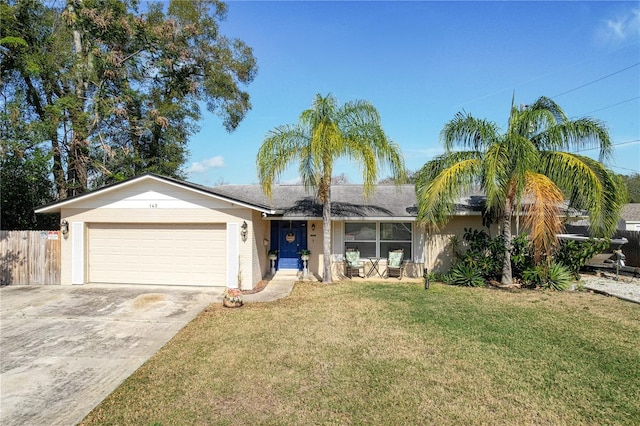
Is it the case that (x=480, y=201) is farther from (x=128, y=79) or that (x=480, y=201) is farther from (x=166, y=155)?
(x=128, y=79)

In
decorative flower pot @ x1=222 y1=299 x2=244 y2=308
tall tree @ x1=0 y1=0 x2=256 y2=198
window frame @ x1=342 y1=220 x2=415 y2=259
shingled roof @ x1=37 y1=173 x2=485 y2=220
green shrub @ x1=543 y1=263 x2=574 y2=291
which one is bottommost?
decorative flower pot @ x1=222 y1=299 x2=244 y2=308

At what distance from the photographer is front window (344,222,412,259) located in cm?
1227

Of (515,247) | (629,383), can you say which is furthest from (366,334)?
(515,247)

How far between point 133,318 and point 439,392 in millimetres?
6329

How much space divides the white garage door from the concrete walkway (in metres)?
0.46

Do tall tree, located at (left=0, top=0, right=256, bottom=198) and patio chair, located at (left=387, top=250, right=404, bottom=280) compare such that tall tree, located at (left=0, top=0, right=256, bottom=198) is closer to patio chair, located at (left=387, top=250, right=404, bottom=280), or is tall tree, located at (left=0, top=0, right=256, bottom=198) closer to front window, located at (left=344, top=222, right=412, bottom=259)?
front window, located at (left=344, top=222, right=412, bottom=259)

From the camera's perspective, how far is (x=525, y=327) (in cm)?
664

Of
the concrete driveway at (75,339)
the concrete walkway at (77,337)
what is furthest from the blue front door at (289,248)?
the concrete driveway at (75,339)

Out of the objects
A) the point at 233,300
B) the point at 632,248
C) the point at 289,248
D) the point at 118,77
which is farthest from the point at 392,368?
the point at 118,77

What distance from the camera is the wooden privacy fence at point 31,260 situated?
34.3ft

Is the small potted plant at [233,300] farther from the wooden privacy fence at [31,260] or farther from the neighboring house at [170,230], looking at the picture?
the wooden privacy fence at [31,260]

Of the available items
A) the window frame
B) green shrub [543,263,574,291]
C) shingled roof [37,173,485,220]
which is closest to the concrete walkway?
shingled roof [37,173,485,220]

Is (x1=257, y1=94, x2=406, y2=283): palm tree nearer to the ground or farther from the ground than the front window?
farther from the ground

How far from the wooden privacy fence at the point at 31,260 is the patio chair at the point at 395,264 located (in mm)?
10693
